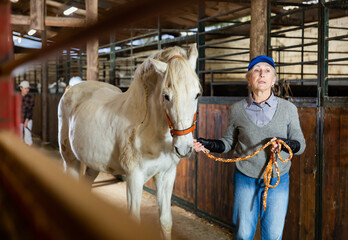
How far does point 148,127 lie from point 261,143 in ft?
2.73

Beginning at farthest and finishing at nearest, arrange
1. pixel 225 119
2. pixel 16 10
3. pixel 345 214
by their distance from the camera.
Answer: pixel 16 10 → pixel 225 119 → pixel 345 214

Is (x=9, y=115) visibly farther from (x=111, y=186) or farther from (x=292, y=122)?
(x=111, y=186)

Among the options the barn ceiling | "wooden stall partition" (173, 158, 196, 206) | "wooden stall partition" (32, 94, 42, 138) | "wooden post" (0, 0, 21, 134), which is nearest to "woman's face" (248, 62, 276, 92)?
"wooden post" (0, 0, 21, 134)

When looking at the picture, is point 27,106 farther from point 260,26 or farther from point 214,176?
point 260,26

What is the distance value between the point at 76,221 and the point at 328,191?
2.51 metres

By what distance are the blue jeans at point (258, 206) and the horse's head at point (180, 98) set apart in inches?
16.4

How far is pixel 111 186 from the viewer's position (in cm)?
559

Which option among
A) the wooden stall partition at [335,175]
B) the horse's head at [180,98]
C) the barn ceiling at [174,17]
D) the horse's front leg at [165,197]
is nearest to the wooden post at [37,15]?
the barn ceiling at [174,17]

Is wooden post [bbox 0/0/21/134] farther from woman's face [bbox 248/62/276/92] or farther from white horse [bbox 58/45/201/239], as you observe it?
woman's face [bbox 248/62/276/92]

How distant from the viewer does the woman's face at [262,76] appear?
198 centimetres

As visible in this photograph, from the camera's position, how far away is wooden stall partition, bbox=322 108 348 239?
7.95 feet

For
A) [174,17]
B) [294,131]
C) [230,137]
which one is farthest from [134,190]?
[174,17]

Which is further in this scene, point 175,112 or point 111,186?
point 111,186

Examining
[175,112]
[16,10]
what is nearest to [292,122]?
[175,112]
